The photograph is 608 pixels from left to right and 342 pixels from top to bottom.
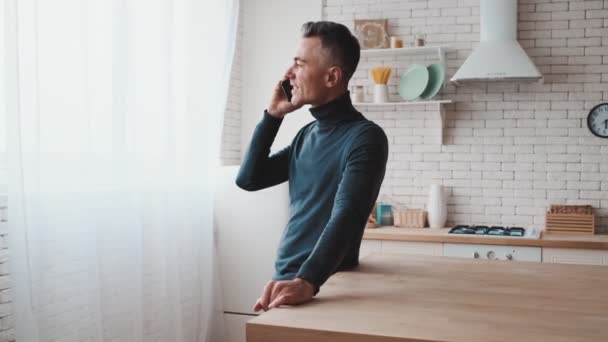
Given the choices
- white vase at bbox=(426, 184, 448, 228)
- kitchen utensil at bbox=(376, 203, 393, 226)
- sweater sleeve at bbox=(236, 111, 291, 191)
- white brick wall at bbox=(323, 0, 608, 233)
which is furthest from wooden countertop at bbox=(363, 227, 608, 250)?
sweater sleeve at bbox=(236, 111, 291, 191)

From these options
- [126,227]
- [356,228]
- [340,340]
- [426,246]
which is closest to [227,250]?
[126,227]

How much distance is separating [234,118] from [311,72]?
10.1 feet

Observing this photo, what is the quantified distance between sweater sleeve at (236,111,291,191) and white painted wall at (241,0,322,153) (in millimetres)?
2641

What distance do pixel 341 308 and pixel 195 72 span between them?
8.94 feet

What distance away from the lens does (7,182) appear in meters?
2.37

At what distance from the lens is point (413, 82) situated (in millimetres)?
4664

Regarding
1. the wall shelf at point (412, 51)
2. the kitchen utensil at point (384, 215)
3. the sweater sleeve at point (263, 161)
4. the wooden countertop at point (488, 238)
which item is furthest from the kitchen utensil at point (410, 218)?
the sweater sleeve at point (263, 161)

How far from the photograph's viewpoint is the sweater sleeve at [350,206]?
5.12 feet

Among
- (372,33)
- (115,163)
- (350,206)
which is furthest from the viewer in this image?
(372,33)

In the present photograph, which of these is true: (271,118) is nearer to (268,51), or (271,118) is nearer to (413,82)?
(413,82)

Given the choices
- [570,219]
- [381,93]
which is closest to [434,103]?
[381,93]

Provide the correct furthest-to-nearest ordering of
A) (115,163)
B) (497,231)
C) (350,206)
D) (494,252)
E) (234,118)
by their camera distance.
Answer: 1. (234,118)
2. (497,231)
3. (494,252)
4. (115,163)
5. (350,206)

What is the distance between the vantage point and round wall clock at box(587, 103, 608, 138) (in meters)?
4.40

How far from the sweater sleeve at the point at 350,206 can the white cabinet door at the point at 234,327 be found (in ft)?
8.35
